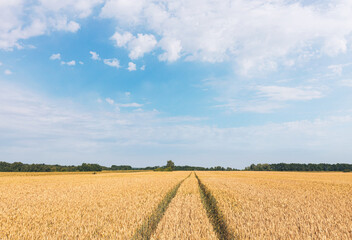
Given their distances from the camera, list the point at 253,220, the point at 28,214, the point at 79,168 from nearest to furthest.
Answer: the point at 253,220, the point at 28,214, the point at 79,168

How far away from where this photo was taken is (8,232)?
5.70 m

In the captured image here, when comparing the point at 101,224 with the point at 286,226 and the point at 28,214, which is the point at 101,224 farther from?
the point at 286,226

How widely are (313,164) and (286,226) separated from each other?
154m

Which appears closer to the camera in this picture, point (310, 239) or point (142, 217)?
point (310, 239)

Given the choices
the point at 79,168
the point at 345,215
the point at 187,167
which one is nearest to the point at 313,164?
the point at 187,167

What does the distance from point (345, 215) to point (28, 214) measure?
11238 mm

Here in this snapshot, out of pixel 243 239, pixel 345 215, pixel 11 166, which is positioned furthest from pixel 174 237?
pixel 11 166

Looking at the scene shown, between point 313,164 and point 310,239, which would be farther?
point 313,164

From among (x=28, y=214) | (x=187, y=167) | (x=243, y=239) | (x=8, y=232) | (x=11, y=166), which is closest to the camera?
(x=243, y=239)

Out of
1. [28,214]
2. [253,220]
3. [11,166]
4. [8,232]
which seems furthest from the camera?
[11,166]

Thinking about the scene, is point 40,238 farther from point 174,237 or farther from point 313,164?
point 313,164

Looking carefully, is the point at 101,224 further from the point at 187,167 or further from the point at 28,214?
the point at 187,167

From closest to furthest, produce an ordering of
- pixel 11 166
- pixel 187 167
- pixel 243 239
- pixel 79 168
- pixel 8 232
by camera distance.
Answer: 1. pixel 243 239
2. pixel 8 232
3. pixel 11 166
4. pixel 79 168
5. pixel 187 167

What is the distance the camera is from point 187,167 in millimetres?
164000
